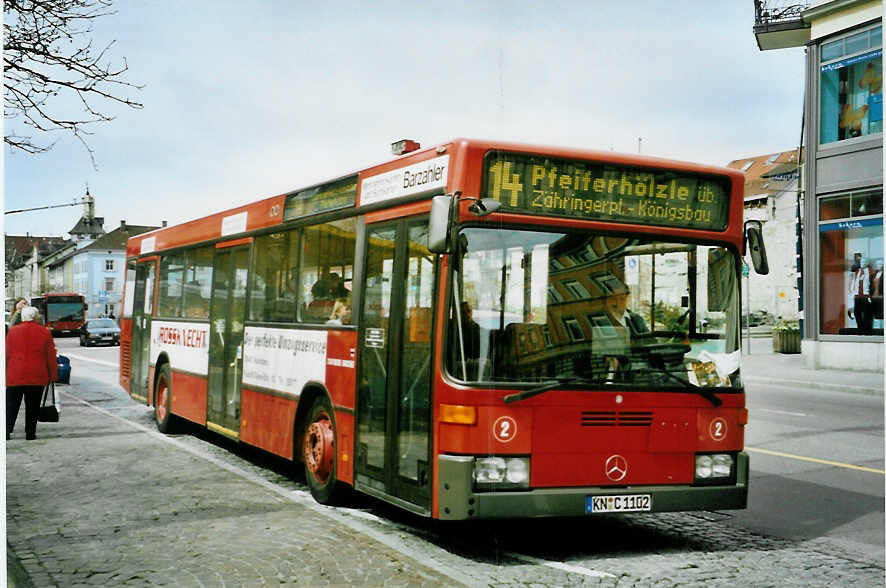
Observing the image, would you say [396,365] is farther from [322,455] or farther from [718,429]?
[718,429]

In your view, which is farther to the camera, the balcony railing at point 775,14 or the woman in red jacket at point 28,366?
the balcony railing at point 775,14

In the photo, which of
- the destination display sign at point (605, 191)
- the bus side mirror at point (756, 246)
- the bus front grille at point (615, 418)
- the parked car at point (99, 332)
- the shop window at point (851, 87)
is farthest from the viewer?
the parked car at point (99, 332)

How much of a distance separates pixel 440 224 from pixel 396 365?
4.64ft

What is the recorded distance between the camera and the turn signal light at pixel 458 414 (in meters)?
6.65

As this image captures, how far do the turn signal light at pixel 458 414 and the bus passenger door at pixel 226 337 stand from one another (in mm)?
4984

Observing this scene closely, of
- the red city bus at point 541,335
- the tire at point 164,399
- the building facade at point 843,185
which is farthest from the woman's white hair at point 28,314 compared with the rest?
the building facade at point 843,185

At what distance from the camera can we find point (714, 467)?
725 centimetres

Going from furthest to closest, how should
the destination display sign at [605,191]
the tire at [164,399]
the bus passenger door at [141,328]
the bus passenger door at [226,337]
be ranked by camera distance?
the bus passenger door at [141,328]
the tire at [164,399]
the bus passenger door at [226,337]
the destination display sign at [605,191]

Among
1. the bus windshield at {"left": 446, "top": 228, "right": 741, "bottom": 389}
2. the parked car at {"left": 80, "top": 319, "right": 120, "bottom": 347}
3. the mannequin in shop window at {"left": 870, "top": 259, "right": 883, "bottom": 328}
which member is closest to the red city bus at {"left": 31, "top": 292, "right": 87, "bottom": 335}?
the parked car at {"left": 80, "top": 319, "right": 120, "bottom": 347}

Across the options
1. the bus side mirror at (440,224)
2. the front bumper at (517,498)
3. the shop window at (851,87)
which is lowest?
the front bumper at (517,498)

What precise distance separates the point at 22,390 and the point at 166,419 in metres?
1.89

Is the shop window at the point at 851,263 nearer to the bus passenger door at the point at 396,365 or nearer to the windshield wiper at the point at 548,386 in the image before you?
the bus passenger door at the point at 396,365

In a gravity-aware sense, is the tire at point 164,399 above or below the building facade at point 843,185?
below

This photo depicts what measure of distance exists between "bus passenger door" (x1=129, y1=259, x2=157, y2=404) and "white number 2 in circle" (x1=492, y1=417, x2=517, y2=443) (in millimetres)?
9646
